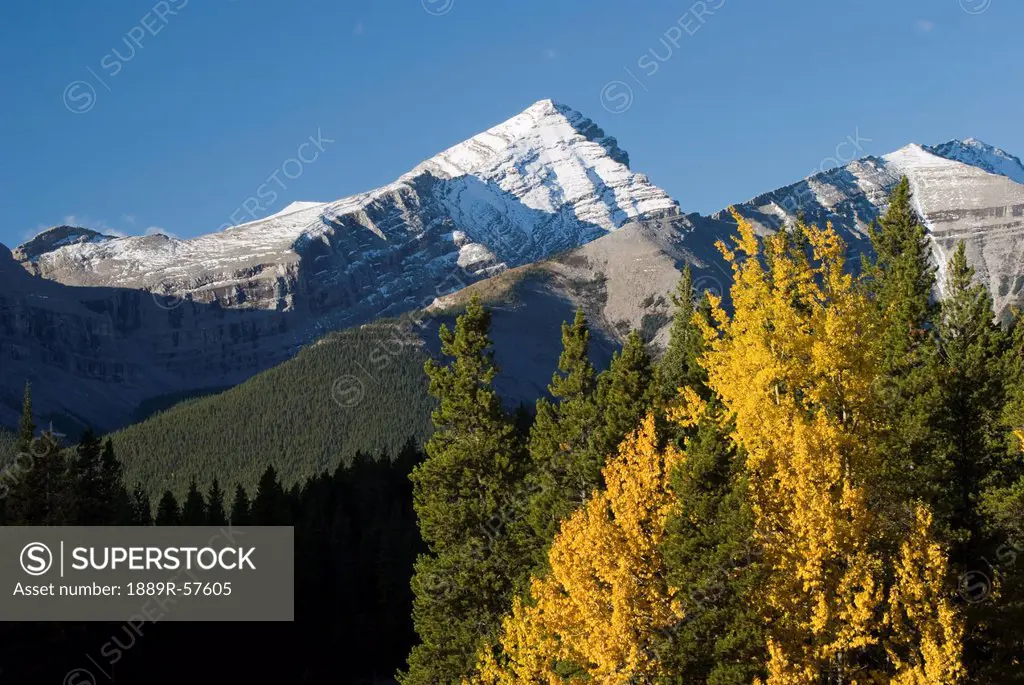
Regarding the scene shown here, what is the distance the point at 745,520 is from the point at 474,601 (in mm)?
17811

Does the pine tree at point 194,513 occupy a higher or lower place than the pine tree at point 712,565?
higher

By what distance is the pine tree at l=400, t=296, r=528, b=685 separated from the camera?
44.9 metres

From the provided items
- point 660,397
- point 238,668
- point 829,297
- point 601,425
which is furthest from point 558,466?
point 238,668

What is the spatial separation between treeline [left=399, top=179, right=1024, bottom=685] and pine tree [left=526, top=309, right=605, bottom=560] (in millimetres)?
174

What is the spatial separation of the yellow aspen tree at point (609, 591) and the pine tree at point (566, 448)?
525 centimetres

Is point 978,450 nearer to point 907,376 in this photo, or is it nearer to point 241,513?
point 907,376

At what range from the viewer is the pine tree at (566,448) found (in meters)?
42.8

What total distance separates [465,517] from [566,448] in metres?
5.14

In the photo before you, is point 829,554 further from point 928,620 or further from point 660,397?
point 660,397

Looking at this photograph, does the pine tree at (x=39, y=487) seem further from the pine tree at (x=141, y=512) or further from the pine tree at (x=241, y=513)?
the pine tree at (x=141, y=512)

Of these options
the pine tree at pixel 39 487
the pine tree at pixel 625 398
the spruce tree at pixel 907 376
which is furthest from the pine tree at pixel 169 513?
the spruce tree at pixel 907 376

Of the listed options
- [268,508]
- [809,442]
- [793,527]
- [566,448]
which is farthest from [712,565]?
[268,508]

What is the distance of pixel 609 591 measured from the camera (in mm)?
33594

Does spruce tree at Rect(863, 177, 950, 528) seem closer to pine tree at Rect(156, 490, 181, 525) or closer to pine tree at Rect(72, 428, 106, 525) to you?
pine tree at Rect(72, 428, 106, 525)
